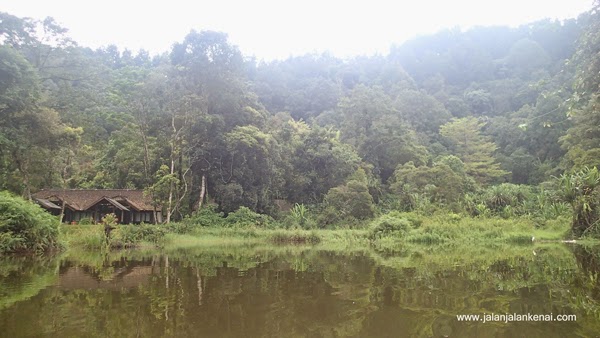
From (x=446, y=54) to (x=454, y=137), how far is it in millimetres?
35114

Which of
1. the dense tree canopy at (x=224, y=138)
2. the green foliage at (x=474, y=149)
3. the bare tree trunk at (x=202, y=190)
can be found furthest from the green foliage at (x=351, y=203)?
the green foliage at (x=474, y=149)

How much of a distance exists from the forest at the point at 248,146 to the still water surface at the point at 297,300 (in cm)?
896

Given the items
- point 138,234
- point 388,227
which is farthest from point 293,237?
point 138,234

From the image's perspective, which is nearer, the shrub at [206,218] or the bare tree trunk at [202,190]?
the shrub at [206,218]

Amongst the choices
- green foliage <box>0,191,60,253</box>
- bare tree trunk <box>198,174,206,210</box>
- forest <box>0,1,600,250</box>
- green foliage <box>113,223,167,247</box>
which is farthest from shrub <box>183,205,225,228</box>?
green foliage <box>0,191,60,253</box>

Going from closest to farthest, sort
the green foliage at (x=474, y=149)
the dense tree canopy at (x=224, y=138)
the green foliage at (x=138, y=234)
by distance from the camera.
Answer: the green foliage at (x=138, y=234) < the dense tree canopy at (x=224, y=138) < the green foliage at (x=474, y=149)

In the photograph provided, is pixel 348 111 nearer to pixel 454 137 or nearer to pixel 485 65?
pixel 454 137

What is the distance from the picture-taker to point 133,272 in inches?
398

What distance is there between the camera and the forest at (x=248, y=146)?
24812 mm

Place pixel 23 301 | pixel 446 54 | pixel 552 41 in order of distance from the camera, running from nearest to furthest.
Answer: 1. pixel 23 301
2. pixel 552 41
3. pixel 446 54

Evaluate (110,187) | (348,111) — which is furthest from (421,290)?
(348,111)

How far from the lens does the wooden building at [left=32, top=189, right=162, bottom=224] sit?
30.2 m

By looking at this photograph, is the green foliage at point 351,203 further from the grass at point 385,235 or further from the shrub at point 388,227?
the shrub at point 388,227

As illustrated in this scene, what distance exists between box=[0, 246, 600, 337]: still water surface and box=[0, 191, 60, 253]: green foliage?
459cm
